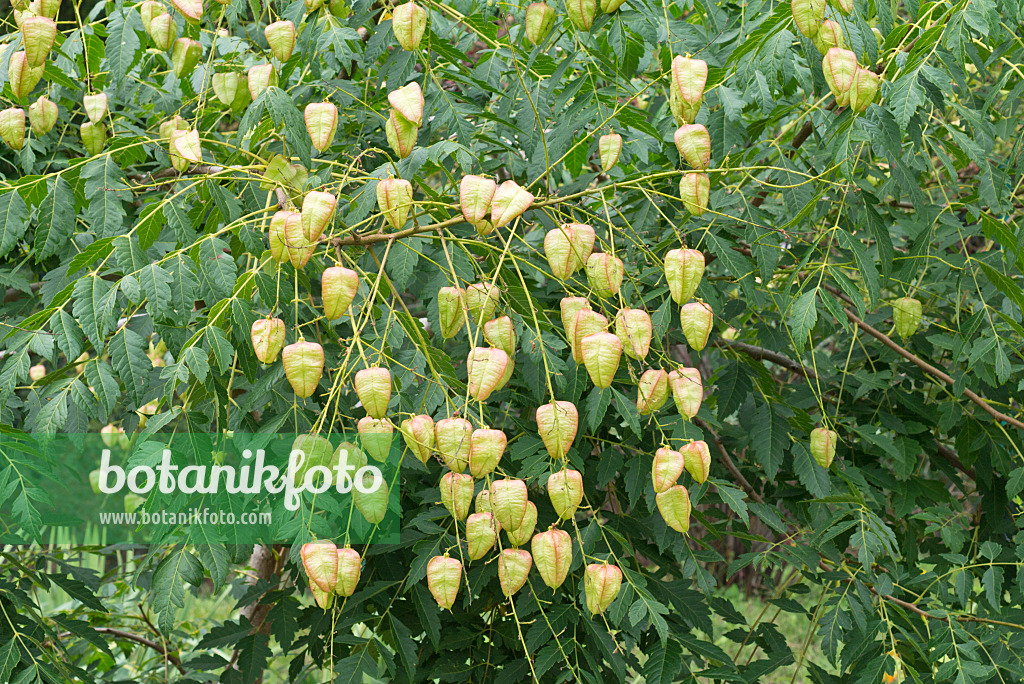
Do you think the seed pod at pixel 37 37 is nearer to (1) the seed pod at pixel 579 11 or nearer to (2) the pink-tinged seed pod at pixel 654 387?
(1) the seed pod at pixel 579 11

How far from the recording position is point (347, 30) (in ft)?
4.69

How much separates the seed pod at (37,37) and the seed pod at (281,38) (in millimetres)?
334

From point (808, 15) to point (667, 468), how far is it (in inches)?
27.7

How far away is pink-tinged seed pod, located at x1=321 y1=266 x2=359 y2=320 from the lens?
3.75 ft

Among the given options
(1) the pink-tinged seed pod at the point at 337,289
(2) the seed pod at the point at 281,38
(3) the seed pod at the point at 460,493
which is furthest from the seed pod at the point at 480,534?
(2) the seed pod at the point at 281,38

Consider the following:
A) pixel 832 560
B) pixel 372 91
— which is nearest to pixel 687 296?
pixel 832 560

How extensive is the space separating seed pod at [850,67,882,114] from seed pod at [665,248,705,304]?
1.07 feet

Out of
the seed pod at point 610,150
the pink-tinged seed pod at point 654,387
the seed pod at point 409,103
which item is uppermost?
the seed pod at point 409,103

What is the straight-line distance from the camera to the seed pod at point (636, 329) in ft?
3.76

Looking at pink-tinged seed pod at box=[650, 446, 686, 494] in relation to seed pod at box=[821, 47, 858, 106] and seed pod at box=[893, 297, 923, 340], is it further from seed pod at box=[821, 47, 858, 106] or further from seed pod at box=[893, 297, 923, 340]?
seed pod at box=[893, 297, 923, 340]

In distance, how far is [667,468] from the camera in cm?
115

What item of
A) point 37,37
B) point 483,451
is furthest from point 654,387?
→ point 37,37

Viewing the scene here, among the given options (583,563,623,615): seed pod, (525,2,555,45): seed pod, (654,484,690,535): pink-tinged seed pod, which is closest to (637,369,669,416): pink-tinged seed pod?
(654,484,690,535): pink-tinged seed pod

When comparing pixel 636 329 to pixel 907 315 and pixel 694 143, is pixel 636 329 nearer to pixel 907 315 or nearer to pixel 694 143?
pixel 694 143
